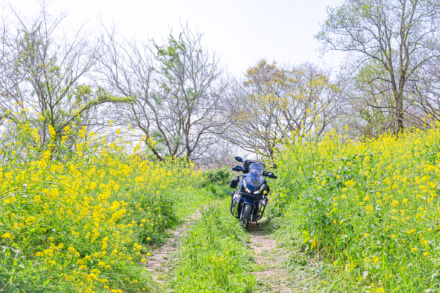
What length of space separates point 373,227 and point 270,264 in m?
1.80

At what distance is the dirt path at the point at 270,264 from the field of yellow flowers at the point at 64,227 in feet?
4.61

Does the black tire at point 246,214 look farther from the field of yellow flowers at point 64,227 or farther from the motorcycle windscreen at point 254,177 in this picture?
the field of yellow flowers at point 64,227

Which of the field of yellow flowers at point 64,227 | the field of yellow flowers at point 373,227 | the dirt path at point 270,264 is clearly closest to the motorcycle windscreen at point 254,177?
the dirt path at point 270,264

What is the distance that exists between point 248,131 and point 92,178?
16.1 meters

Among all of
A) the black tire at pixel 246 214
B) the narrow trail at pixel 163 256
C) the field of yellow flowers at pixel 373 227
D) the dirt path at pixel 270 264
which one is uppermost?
the field of yellow flowers at pixel 373 227

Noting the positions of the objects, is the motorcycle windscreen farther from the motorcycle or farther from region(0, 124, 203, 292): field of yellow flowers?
region(0, 124, 203, 292): field of yellow flowers

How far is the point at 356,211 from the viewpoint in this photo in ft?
10.1

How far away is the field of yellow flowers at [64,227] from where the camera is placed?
2.16m

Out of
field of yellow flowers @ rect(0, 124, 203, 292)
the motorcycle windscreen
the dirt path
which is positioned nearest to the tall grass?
the dirt path

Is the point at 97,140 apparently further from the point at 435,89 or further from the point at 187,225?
the point at 435,89

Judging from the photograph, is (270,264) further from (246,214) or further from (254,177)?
(254,177)

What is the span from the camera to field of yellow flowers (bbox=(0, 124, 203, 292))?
2.16 m

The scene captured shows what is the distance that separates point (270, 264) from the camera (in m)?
4.07

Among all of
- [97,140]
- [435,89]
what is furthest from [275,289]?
[435,89]
